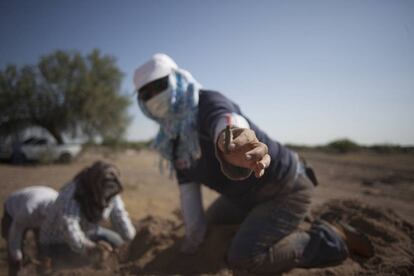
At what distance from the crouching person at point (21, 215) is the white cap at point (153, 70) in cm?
165

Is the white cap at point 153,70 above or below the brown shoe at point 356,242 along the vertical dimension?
above

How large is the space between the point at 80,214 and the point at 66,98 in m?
14.4

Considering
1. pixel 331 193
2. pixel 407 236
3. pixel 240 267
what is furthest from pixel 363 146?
pixel 240 267

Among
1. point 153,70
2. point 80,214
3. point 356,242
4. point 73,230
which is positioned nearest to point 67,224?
point 73,230

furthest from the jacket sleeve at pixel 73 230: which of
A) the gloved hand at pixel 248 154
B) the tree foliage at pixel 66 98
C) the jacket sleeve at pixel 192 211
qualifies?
the tree foliage at pixel 66 98

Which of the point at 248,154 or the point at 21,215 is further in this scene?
the point at 21,215

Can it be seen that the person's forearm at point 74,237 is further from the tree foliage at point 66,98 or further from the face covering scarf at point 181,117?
the tree foliage at point 66,98

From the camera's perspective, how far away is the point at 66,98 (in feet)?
49.3

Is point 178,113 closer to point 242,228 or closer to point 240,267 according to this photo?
point 242,228

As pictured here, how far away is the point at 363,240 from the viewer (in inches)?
Answer: 94.9

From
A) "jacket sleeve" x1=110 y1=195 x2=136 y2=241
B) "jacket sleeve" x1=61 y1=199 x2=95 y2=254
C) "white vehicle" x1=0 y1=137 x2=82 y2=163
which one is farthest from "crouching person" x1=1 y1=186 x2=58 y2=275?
"white vehicle" x1=0 y1=137 x2=82 y2=163

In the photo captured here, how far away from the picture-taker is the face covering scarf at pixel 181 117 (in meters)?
2.27

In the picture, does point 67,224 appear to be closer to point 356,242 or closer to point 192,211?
point 192,211

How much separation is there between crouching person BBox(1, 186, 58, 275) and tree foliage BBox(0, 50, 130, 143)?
13.2 meters
